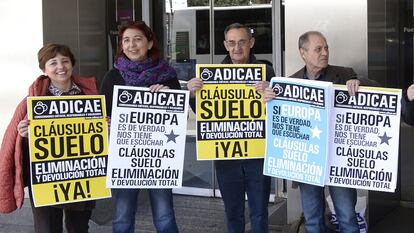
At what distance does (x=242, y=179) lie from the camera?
4531 mm

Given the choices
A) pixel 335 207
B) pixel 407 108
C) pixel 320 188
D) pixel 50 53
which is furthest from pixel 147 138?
pixel 407 108

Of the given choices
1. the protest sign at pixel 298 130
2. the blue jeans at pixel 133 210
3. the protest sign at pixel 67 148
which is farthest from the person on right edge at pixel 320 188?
the protest sign at pixel 67 148

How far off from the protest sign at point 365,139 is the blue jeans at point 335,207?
0.14 m

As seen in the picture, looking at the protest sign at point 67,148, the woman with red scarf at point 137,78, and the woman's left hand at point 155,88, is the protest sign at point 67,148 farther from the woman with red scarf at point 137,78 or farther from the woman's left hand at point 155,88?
the woman's left hand at point 155,88

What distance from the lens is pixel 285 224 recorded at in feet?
19.4

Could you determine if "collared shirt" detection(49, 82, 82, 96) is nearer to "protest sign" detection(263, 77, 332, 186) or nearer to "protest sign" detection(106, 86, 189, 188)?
"protest sign" detection(106, 86, 189, 188)

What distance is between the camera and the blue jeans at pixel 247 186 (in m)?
4.47

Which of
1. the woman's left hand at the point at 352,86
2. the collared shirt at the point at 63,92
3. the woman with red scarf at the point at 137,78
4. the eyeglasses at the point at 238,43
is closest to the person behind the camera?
the woman's left hand at the point at 352,86

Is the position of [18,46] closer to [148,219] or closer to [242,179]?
[148,219]

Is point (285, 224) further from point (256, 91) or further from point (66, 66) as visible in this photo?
point (66, 66)

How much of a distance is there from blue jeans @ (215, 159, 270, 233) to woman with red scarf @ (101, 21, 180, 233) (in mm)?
461

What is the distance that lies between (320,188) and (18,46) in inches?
144

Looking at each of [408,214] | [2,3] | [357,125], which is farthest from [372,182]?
[2,3]

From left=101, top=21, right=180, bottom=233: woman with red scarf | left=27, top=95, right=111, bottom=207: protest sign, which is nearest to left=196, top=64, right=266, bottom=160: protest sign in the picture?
left=101, top=21, right=180, bottom=233: woman with red scarf
